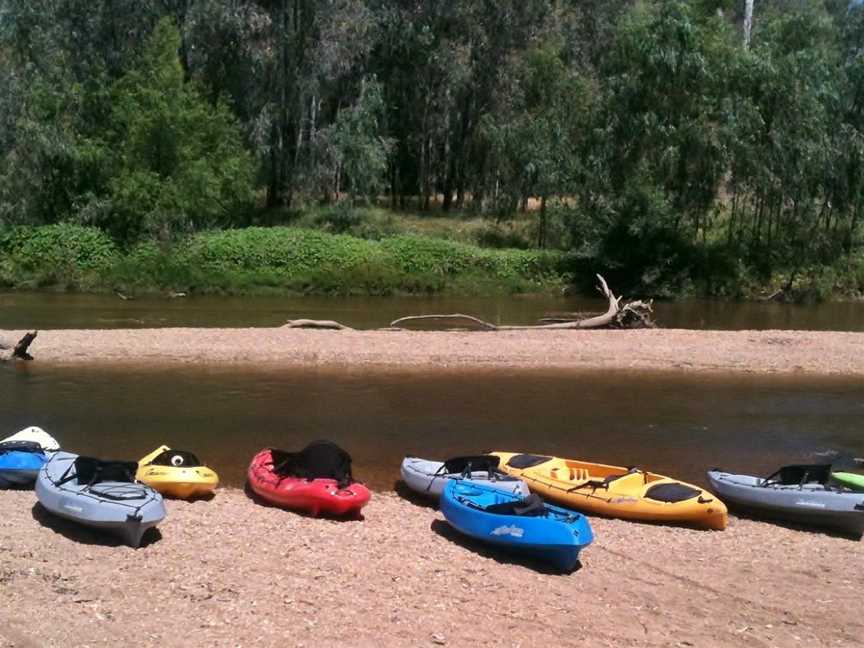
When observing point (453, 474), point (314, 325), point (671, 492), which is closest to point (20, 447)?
point (453, 474)

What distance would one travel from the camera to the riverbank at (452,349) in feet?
83.5

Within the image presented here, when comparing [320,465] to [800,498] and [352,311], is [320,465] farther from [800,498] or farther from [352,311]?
[352,311]

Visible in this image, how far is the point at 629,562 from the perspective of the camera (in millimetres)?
11906

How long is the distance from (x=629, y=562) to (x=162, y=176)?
39.8 metres

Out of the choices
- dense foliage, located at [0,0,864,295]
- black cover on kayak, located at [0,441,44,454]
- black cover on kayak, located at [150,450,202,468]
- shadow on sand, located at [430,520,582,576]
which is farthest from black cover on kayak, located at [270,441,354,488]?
dense foliage, located at [0,0,864,295]

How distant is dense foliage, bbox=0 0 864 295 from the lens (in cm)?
4550

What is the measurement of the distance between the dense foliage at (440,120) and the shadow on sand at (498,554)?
106ft

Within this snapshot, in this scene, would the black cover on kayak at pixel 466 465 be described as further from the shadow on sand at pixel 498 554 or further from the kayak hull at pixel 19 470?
the kayak hull at pixel 19 470

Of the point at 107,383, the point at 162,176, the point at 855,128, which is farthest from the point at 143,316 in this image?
the point at 855,128

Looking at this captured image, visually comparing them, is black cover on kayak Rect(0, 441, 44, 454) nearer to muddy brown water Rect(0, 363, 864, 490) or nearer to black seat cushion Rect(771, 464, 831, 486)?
muddy brown water Rect(0, 363, 864, 490)

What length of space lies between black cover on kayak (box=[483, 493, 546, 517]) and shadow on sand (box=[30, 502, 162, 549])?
13.4 ft

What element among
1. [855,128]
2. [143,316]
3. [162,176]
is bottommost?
[143,316]

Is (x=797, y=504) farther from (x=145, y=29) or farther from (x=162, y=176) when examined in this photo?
(x=145, y=29)

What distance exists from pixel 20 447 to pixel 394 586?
22.6 ft
